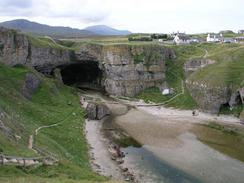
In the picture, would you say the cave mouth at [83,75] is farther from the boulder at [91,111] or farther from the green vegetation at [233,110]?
the green vegetation at [233,110]

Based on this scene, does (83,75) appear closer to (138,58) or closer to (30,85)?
(138,58)

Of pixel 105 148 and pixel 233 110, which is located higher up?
pixel 233 110

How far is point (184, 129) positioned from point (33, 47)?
58907mm

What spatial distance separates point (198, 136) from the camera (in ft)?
295

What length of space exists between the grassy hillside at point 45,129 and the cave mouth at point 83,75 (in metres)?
23.4

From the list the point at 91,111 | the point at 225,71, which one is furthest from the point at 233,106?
the point at 91,111

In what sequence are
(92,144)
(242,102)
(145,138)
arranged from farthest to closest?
1. (242,102)
2. (145,138)
3. (92,144)

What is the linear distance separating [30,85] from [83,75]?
1970 inches

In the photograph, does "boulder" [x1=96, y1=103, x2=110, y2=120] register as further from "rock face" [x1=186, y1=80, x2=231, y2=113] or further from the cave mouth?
the cave mouth

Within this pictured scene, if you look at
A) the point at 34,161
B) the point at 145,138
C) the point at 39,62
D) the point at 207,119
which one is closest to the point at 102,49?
the point at 39,62

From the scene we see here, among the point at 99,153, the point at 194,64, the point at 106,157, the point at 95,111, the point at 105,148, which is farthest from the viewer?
the point at 194,64

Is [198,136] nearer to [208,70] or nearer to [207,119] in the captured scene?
[207,119]

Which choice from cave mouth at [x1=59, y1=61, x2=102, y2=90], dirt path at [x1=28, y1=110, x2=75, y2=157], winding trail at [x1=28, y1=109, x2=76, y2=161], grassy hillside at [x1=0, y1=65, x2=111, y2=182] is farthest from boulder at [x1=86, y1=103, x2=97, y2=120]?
cave mouth at [x1=59, y1=61, x2=102, y2=90]

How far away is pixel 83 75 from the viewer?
511 ft
